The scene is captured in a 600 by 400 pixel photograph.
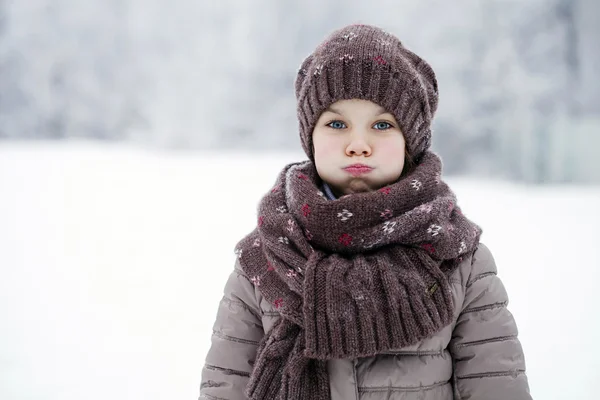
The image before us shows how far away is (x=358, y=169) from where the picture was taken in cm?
88

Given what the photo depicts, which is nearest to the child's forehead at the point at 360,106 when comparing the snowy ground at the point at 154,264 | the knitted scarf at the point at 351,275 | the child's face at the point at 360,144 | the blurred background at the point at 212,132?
the child's face at the point at 360,144

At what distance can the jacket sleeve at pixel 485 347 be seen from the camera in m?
0.84

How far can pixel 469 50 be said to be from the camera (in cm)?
302

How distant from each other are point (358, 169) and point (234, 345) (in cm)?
37

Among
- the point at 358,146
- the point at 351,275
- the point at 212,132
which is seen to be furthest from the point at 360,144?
the point at 212,132

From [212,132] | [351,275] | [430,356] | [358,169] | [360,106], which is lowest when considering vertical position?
[430,356]

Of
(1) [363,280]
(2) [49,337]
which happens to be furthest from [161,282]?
(1) [363,280]

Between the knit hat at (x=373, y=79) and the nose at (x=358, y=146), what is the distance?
64 mm

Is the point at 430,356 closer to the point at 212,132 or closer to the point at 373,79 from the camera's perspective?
the point at 373,79

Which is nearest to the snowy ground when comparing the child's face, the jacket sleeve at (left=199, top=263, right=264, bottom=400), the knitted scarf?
the jacket sleeve at (left=199, top=263, right=264, bottom=400)

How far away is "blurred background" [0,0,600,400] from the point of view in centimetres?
212

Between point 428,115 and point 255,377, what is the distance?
528mm

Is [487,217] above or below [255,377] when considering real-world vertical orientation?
above

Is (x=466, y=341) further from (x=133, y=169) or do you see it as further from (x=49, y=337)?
(x=133, y=169)
